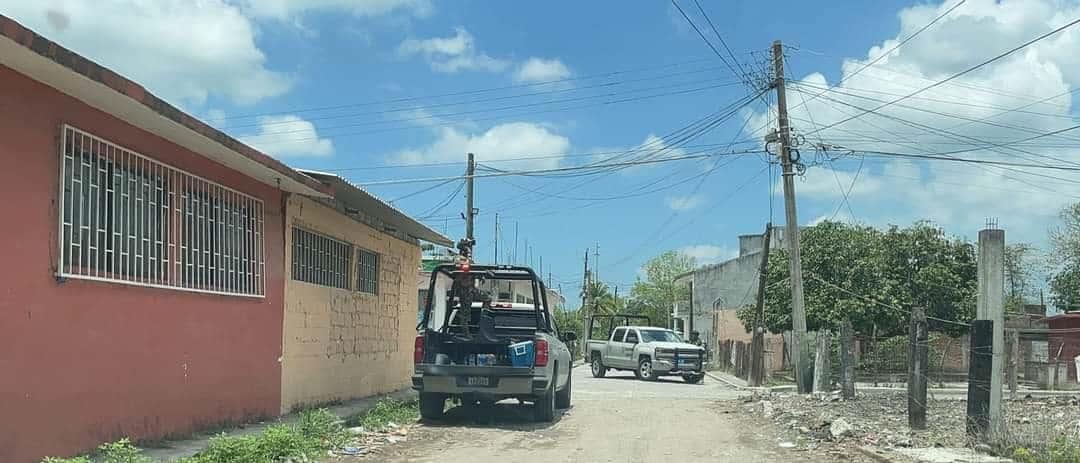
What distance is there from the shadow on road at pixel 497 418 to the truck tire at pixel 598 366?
633 inches

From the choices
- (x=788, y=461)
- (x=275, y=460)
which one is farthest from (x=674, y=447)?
(x=275, y=460)

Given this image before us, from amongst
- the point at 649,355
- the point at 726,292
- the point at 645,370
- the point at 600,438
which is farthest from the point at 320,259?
the point at 726,292

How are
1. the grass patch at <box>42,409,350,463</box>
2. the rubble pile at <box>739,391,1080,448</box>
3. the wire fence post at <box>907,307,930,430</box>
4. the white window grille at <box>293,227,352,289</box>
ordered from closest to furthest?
1. the grass patch at <box>42,409,350,463</box>
2. the rubble pile at <box>739,391,1080,448</box>
3. the wire fence post at <box>907,307,930,430</box>
4. the white window grille at <box>293,227,352,289</box>

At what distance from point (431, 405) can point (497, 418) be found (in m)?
1.38

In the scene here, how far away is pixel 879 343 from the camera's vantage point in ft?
100

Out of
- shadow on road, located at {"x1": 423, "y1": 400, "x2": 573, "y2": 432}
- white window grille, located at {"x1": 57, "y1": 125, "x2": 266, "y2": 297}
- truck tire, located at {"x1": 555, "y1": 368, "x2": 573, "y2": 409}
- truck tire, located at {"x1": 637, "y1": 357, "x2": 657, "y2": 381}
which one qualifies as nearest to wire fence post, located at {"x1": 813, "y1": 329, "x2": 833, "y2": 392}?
truck tire, located at {"x1": 555, "y1": 368, "x2": 573, "y2": 409}

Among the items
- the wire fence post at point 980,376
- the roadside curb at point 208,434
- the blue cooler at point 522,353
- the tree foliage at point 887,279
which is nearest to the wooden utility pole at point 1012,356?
the tree foliage at point 887,279

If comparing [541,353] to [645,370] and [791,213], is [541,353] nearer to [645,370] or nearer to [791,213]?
[791,213]

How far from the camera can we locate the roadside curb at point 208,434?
32.4 ft

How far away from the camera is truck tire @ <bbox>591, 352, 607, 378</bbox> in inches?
1335

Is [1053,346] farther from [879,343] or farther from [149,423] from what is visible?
[149,423]

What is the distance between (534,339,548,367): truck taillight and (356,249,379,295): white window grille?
5.55 metres

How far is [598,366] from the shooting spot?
34.1m

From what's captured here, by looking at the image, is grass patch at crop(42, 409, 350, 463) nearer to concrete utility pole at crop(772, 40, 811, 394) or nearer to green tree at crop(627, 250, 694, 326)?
concrete utility pole at crop(772, 40, 811, 394)
